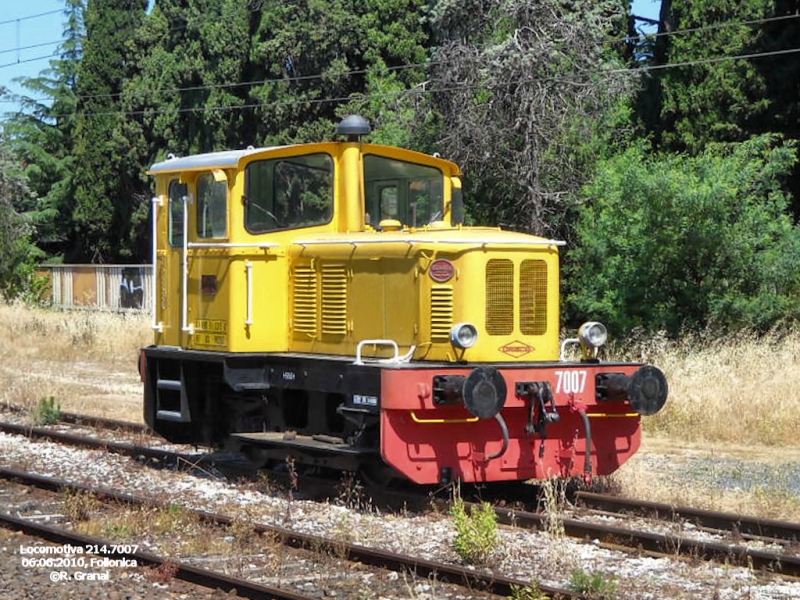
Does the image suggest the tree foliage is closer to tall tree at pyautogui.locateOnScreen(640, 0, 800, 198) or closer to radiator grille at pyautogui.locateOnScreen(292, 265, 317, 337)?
tall tree at pyautogui.locateOnScreen(640, 0, 800, 198)

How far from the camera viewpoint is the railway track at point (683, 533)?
24.9 feet

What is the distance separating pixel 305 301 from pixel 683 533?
393 cm

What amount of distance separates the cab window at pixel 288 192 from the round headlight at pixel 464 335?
2.12 meters

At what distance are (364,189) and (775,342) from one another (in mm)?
9137

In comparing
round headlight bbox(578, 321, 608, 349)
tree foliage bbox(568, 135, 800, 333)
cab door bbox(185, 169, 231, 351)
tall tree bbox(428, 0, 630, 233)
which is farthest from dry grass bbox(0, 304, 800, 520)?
tall tree bbox(428, 0, 630, 233)

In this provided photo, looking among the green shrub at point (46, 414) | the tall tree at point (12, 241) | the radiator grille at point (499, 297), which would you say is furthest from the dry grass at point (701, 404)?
the tall tree at point (12, 241)

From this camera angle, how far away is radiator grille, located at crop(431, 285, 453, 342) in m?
9.48

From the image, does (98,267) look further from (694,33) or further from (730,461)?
(730,461)

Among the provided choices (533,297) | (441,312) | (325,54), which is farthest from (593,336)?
(325,54)

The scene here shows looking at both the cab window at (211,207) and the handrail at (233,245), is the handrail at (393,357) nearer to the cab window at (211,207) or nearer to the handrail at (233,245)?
the handrail at (233,245)

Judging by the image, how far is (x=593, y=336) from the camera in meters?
10.0

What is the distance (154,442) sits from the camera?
13.6m

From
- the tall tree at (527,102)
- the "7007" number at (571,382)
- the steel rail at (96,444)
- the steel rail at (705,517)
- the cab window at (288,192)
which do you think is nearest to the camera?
the steel rail at (705,517)

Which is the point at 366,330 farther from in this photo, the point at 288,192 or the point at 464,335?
the point at 288,192
